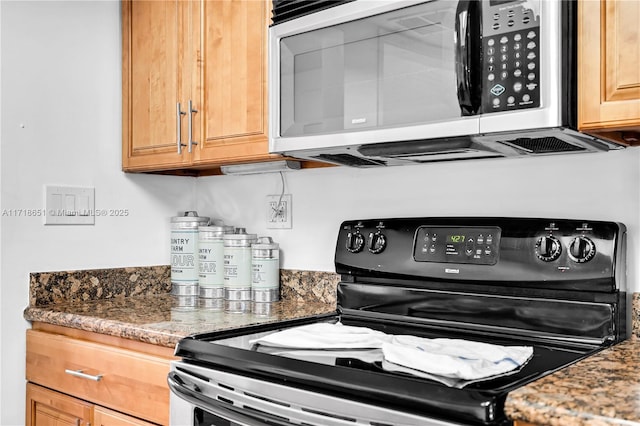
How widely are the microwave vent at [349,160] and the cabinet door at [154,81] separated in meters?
0.51

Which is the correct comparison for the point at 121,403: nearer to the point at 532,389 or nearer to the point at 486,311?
the point at 486,311

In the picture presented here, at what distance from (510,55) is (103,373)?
129 centimetres

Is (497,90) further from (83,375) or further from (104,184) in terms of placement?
(104,184)

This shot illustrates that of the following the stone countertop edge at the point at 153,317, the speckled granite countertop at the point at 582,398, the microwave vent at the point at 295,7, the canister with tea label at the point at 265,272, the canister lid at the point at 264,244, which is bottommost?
the stone countertop edge at the point at 153,317

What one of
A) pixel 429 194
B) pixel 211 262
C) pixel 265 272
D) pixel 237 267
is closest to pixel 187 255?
pixel 211 262

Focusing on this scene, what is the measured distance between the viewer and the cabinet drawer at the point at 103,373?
5.10 ft

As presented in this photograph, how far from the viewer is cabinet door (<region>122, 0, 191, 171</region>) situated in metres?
1.99

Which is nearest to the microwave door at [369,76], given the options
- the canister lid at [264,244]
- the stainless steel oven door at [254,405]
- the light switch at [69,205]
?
the canister lid at [264,244]

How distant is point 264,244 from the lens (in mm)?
2021

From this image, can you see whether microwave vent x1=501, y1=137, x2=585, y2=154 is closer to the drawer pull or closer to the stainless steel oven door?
the stainless steel oven door

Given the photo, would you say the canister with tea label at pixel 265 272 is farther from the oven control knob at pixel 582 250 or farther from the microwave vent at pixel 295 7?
the oven control knob at pixel 582 250

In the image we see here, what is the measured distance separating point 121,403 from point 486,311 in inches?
37.8

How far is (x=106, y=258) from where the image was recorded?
217cm

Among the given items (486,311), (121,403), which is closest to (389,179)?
(486,311)
